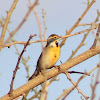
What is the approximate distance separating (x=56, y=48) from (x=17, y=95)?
92.8 inches

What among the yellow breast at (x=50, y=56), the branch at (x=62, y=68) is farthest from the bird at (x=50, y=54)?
the branch at (x=62, y=68)

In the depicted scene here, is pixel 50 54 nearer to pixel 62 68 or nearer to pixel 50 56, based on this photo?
pixel 50 56

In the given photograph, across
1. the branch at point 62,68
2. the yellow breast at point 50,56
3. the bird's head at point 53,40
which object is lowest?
the branch at point 62,68

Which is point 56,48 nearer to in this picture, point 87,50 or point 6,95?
point 87,50

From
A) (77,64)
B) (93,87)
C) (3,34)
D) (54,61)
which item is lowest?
(93,87)

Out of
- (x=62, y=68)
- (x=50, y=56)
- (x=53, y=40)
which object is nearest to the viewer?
(x=62, y=68)

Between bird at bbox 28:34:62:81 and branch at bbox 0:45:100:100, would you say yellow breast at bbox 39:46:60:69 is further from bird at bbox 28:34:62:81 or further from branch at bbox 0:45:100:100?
branch at bbox 0:45:100:100

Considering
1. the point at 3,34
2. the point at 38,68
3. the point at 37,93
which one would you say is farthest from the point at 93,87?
the point at 38,68

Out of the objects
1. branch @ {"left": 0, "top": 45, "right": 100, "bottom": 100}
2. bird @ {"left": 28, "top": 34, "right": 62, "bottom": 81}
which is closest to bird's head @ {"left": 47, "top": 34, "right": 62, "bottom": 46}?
bird @ {"left": 28, "top": 34, "right": 62, "bottom": 81}

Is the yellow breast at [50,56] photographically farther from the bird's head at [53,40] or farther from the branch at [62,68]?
the branch at [62,68]

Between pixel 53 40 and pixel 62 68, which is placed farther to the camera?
pixel 53 40

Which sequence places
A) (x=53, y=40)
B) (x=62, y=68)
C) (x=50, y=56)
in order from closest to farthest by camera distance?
(x=62, y=68) < (x=50, y=56) < (x=53, y=40)

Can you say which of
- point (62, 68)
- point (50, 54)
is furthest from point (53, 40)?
point (62, 68)

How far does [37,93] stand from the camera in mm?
4824
